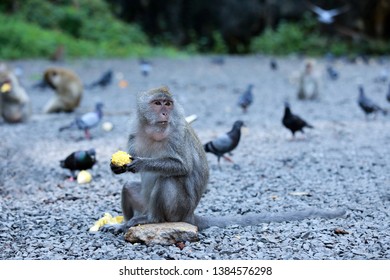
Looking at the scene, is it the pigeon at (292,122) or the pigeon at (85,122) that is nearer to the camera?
the pigeon at (292,122)

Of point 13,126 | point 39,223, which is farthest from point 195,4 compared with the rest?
point 39,223

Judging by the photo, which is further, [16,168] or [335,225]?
[16,168]

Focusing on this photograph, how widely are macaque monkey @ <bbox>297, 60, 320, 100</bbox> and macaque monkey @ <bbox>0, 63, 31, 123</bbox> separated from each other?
6.30 m

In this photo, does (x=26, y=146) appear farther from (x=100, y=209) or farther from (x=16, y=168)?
(x=100, y=209)

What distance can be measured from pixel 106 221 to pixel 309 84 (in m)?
10.2

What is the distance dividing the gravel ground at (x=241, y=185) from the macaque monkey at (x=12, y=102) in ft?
1.05

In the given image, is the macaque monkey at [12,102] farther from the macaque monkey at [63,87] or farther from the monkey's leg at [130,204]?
the monkey's leg at [130,204]

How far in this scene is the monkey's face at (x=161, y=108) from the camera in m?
4.84

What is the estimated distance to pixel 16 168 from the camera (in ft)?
26.9

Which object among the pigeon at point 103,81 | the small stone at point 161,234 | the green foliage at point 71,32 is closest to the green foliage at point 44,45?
the green foliage at point 71,32

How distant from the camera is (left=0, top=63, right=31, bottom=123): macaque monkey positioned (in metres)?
11.8

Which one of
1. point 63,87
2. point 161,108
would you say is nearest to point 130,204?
point 161,108

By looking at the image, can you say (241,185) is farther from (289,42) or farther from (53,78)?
(289,42)

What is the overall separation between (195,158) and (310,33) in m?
25.3
